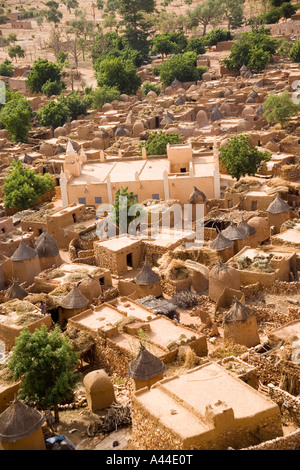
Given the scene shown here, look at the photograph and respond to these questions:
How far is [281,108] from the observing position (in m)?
55.1

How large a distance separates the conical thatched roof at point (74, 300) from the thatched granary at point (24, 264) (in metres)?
4.69

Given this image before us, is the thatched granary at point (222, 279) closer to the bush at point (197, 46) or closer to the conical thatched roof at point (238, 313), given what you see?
the conical thatched roof at point (238, 313)

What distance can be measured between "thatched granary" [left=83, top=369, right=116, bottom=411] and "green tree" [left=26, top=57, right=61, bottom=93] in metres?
67.7

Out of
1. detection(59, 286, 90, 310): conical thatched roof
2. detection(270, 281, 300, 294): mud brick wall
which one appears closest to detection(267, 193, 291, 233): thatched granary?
detection(270, 281, 300, 294): mud brick wall

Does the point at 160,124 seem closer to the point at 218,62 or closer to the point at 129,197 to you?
the point at 129,197

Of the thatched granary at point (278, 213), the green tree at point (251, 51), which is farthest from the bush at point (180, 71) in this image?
the thatched granary at point (278, 213)

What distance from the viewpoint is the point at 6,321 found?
86.3 ft

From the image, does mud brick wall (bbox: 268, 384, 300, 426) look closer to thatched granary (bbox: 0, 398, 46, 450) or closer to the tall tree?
thatched granary (bbox: 0, 398, 46, 450)

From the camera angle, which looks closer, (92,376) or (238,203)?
(92,376)

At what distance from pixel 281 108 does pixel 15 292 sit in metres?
32.7

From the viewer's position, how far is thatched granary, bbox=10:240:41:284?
32.1 metres

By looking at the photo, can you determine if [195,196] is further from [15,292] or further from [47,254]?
[15,292]

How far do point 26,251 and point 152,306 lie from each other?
7834 millimetres

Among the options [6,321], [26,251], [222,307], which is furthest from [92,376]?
[26,251]
